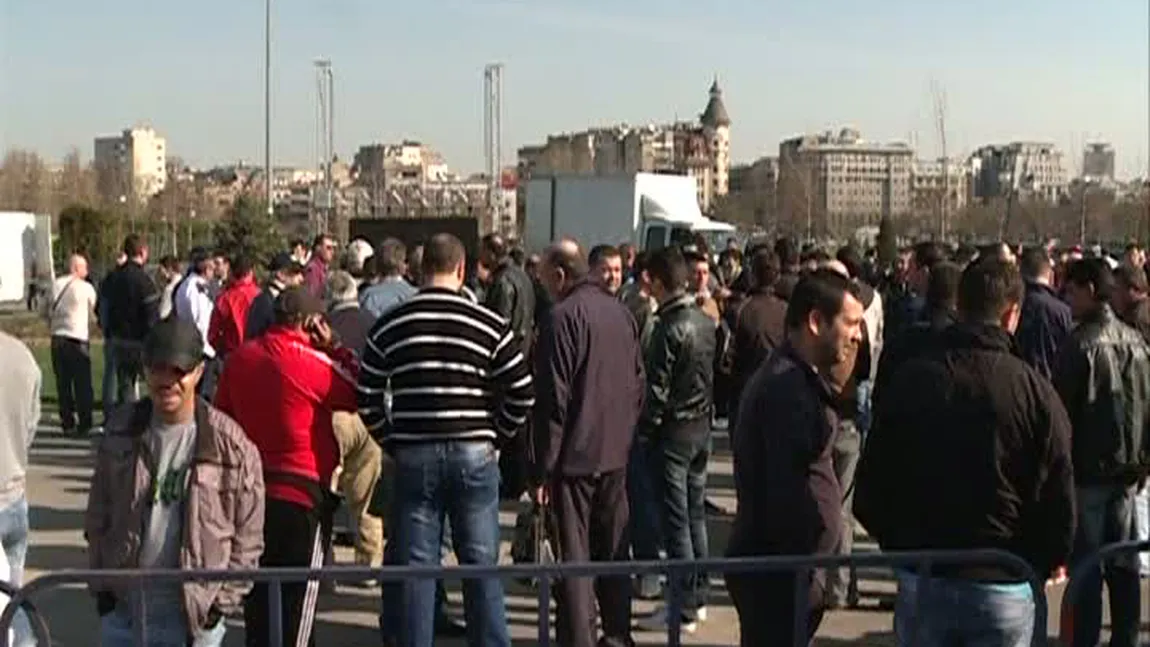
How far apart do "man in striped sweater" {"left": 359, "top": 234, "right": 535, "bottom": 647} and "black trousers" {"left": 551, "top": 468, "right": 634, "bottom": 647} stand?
0.52 meters

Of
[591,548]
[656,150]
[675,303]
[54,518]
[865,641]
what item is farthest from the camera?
[656,150]

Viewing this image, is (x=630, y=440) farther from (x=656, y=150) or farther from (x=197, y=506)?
(x=656, y=150)

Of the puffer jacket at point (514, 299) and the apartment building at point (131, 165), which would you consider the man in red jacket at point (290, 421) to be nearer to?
the puffer jacket at point (514, 299)

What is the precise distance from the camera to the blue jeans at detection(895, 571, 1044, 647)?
4.63 metres

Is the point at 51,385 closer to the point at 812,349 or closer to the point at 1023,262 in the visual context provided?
the point at 1023,262

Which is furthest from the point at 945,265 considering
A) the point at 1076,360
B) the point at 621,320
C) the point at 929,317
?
→ the point at 621,320

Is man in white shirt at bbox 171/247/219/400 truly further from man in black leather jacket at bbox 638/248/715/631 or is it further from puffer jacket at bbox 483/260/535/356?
man in black leather jacket at bbox 638/248/715/631

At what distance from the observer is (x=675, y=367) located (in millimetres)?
8258

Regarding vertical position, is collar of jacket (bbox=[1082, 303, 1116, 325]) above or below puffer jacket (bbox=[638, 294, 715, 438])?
above

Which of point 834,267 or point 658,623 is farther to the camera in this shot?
point 834,267

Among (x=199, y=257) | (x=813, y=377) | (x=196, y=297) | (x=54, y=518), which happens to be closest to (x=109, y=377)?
(x=199, y=257)

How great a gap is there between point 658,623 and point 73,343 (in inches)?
350

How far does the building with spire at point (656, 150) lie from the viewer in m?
107

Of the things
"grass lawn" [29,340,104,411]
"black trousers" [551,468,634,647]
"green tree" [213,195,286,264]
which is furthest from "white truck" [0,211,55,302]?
"black trousers" [551,468,634,647]
